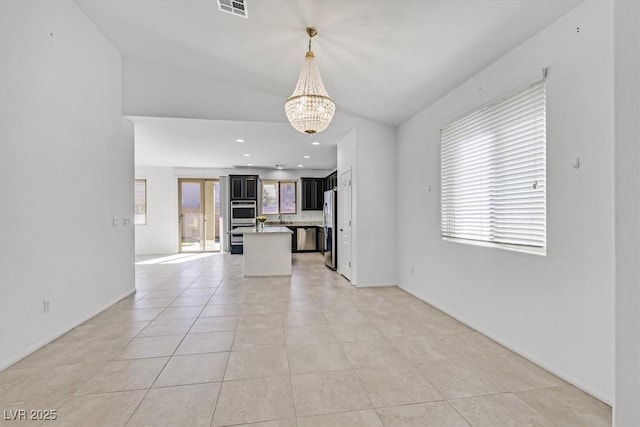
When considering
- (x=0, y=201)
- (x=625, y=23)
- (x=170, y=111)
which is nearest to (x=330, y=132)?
(x=170, y=111)

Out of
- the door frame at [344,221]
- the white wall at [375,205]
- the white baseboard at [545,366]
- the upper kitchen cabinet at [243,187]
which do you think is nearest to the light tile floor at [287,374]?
the white baseboard at [545,366]

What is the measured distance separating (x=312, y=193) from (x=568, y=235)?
25.8 ft

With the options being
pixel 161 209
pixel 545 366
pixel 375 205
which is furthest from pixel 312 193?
pixel 545 366

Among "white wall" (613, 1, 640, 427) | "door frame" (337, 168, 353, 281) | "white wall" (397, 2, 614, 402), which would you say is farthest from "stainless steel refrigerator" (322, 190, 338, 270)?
"white wall" (613, 1, 640, 427)

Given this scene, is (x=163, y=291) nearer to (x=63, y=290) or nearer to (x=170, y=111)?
(x=63, y=290)

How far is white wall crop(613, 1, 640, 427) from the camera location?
2.16 ft

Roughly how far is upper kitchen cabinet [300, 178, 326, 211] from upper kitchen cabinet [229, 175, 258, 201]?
5.10 feet

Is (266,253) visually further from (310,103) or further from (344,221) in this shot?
(310,103)

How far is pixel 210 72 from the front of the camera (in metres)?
4.21

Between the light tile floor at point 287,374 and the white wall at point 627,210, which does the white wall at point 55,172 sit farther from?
the white wall at point 627,210

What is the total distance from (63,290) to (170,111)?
2.65 metres

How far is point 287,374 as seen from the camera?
226 centimetres

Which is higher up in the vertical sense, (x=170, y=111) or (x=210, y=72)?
(x=210, y=72)

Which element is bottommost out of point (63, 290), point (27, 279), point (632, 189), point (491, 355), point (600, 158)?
point (491, 355)
